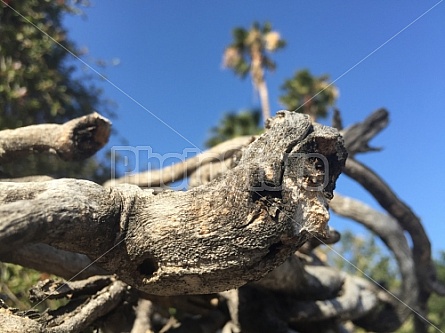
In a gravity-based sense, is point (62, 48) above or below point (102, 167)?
above

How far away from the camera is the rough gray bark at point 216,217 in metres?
2.62

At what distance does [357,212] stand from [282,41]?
43.1ft

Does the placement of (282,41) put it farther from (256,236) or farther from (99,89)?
(256,236)

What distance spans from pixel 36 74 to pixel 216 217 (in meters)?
5.91

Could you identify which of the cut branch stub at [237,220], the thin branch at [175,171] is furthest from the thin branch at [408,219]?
the cut branch stub at [237,220]

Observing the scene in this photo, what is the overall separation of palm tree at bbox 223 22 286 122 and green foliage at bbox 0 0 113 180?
10917mm

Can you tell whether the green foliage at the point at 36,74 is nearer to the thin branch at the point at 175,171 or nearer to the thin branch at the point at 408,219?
the thin branch at the point at 175,171

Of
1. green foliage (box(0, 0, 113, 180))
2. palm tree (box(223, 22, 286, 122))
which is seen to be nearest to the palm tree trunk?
palm tree (box(223, 22, 286, 122))

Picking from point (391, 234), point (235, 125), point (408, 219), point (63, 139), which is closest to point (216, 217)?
point (63, 139)

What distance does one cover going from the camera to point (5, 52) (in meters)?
7.25

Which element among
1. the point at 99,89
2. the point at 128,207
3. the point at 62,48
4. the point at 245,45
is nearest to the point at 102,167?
the point at 99,89

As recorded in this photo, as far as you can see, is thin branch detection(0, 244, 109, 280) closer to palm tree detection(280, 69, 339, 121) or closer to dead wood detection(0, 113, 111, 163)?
dead wood detection(0, 113, 111, 163)

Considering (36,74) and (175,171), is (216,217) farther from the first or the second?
(36,74)

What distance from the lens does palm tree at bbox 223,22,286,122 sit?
1841 centimetres
